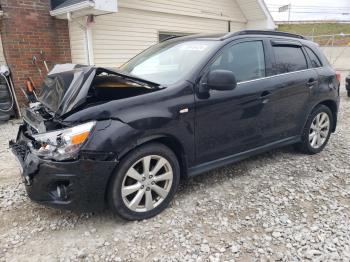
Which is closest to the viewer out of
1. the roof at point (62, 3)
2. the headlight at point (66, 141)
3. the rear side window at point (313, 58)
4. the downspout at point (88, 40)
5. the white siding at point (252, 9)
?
the headlight at point (66, 141)

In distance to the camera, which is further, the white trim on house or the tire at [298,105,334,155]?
the white trim on house

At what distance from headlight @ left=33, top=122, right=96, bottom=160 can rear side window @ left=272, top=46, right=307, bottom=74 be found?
2.50m

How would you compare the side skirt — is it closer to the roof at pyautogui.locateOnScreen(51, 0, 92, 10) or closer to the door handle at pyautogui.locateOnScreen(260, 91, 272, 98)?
the door handle at pyautogui.locateOnScreen(260, 91, 272, 98)

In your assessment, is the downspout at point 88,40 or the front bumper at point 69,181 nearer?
the front bumper at point 69,181

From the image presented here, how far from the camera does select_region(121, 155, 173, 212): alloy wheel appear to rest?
9.31 feet

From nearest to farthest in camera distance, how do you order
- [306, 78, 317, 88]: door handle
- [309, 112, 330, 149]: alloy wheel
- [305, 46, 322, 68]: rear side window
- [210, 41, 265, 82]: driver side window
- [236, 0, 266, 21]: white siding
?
[210, 41, 265, 82]: driver side window, [306, 78, 317, 88]: door handle, [305, 46, 322, 68]: rear side window, [309, 112, 330, 149]: alloy wheel, [236, 0, 266, 21]: white siding

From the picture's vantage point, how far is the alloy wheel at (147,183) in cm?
284

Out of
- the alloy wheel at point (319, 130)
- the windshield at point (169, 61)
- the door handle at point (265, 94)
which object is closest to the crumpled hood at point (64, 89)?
the windshield at point (169, 61)

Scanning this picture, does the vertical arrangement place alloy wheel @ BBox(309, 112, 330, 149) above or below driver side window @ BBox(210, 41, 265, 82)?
below

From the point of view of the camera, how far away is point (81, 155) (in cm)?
253

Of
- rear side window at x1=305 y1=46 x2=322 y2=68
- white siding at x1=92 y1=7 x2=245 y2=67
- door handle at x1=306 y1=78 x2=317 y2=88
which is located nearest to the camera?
door handle at x1=306 y1=78 x2=317 y2=88

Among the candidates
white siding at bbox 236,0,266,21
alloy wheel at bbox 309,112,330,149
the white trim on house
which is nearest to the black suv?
alloy wheel at bbox 309,112,330,149

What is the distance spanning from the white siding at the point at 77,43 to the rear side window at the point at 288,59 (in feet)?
15.5

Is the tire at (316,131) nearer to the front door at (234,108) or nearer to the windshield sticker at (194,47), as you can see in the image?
the front door at (234,108)
